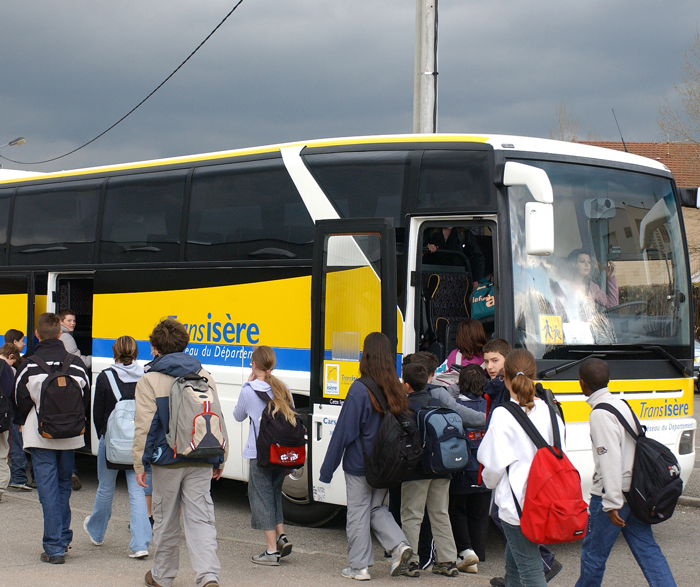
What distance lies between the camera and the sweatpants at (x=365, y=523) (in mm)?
5910

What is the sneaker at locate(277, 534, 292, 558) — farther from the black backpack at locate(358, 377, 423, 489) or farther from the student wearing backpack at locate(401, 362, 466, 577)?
the black backpack at locate(358, 377, 423, 489)

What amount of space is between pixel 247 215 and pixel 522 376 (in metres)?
4.04

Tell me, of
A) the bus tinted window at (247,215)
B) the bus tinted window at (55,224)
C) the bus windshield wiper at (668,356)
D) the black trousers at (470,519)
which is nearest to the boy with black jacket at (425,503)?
the black trousers at (470,519)

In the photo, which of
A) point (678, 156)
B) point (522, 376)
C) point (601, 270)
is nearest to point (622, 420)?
point (522, 376)

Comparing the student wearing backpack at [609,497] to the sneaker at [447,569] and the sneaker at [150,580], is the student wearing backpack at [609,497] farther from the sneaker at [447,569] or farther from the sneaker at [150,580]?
the sneaker at [150,580]

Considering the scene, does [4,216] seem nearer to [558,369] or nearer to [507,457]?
[558,369]

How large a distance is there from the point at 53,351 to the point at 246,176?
263cm

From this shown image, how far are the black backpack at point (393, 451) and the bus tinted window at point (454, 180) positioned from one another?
6.35 ft

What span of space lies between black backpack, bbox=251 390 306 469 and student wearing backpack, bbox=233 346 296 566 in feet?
0.15

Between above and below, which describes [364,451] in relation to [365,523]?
above

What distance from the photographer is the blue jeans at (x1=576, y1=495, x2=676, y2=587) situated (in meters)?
4.82

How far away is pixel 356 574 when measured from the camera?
597 cm

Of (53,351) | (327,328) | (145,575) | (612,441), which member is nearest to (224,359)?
(327,328)

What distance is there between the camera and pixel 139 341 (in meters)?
8.77
